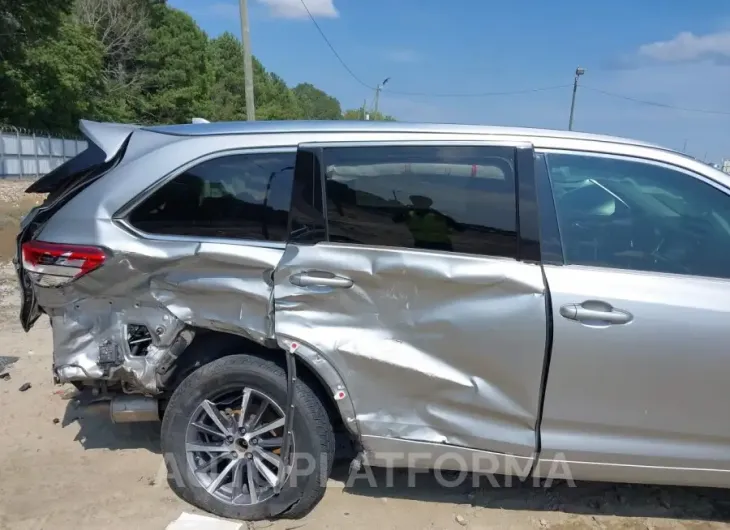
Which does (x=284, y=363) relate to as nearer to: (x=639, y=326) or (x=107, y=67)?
(x=639, y=326)

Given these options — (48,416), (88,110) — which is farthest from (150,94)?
(48,416)

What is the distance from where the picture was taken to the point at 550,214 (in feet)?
9.09

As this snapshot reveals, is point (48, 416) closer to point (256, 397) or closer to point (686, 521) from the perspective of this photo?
point (256, 397)

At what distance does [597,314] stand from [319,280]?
1.27 m

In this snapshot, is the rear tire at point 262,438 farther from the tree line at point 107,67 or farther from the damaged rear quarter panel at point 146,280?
the tree line at point 107,67

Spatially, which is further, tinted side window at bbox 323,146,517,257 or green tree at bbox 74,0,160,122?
green tree at bbox 74,0,160,122

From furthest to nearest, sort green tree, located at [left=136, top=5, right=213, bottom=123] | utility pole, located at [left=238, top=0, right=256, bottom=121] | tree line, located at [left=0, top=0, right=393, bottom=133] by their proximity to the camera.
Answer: green tree, located at [left=136, top=5, right=213, bottom=123], tree line, located at [left=0, top=0, right=393, bottom=133], utility pole, located at [left=238, top=0, right=256, bottom=121]

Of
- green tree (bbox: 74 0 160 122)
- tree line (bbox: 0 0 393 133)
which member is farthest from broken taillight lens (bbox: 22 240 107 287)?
green tree (bbox: 74 0 160 122)

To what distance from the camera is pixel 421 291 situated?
2.77 metres

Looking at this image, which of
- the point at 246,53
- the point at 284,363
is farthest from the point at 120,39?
the point at 284,363

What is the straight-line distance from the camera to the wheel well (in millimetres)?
2975

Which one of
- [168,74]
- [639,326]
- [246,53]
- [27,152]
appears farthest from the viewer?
[168,74]

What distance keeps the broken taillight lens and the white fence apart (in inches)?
867

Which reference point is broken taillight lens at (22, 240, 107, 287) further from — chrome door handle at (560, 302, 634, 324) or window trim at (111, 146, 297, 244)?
chrome door handle at (560, 302, 634, 324)
